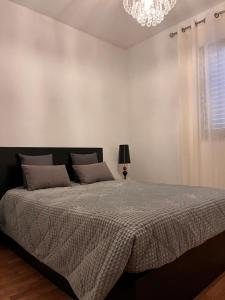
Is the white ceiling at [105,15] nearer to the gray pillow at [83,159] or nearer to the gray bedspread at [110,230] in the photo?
the gray pillow at [83,159]

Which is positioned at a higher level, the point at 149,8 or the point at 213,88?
the point at 149,8

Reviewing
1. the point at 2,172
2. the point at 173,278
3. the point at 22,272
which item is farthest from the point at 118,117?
the point at 173,278

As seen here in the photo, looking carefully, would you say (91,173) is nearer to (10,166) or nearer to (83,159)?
(83,159)

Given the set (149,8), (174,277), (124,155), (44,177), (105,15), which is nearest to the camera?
(174,277)

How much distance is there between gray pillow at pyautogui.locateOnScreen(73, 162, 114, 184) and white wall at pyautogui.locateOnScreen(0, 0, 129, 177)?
530 mm

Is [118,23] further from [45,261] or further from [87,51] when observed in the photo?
[45,261]

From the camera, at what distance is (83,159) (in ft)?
11.1

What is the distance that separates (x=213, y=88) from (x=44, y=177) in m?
2.39

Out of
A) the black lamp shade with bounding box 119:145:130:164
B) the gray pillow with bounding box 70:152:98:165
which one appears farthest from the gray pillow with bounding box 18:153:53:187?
the black lamp shade with bounding box 119:145:130:164

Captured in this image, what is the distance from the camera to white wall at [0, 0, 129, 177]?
2.99m

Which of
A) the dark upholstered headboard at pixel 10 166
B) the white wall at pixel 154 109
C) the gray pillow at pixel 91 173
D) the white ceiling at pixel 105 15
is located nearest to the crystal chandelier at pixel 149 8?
the white ceiling at pixel 105 15

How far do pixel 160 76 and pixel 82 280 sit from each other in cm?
329

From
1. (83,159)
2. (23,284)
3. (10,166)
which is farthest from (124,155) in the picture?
(23,284)

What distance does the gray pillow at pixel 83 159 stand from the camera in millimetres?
3334
